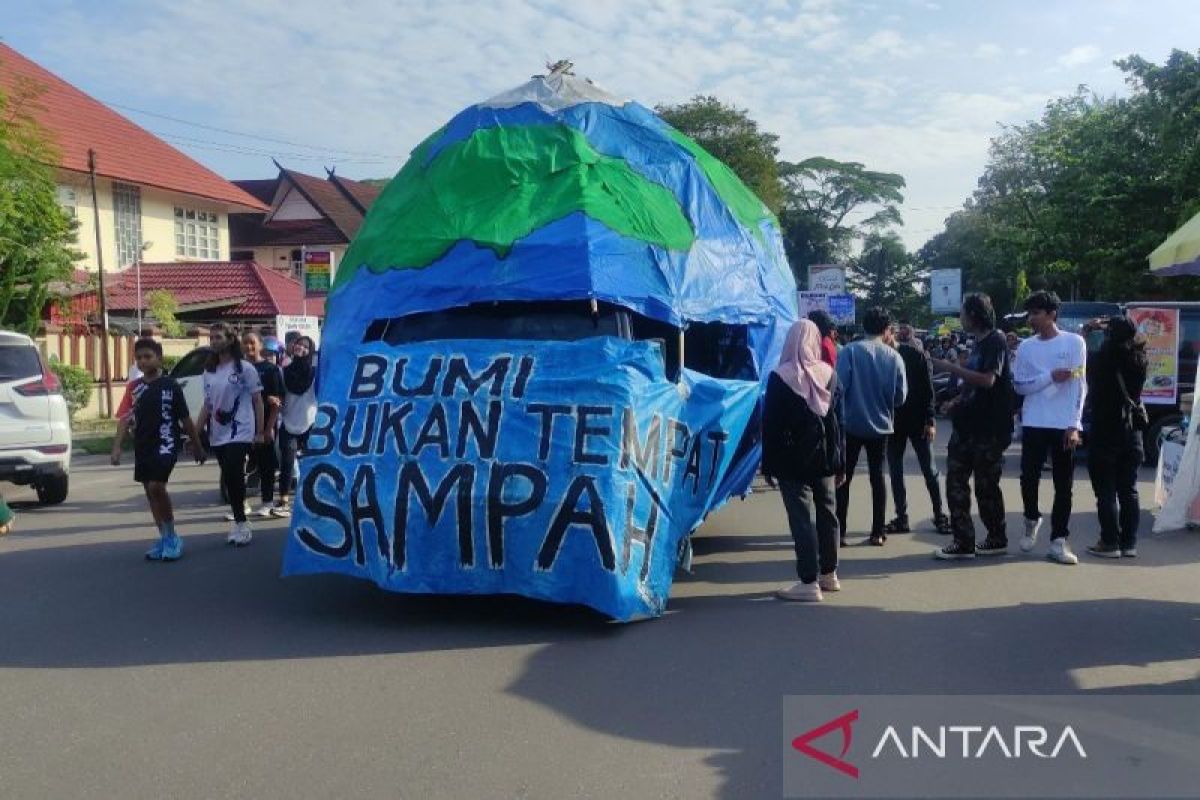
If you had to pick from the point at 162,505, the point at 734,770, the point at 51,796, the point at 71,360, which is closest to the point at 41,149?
the point at 71,360

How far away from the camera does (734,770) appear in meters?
4.05

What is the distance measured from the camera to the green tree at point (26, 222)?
1709 cm

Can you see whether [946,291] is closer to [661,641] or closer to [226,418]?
[226,418]

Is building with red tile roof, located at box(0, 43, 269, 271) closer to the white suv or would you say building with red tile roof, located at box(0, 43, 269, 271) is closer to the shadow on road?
the white suv

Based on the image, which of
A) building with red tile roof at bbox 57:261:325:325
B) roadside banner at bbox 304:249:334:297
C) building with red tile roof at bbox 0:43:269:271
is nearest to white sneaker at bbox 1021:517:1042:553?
roadside banner at bbox 304:249:334:297

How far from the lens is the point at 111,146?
100 ft

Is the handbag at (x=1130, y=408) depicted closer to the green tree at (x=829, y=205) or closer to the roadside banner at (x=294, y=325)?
the roadside banner at (x=294, y=325)

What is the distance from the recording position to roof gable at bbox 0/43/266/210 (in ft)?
93.8

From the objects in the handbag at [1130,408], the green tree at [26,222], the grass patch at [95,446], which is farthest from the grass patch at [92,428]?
the handbag at [1130,408]

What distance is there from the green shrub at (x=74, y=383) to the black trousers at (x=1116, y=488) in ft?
63.7

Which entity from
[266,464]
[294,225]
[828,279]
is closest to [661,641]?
[266,464]

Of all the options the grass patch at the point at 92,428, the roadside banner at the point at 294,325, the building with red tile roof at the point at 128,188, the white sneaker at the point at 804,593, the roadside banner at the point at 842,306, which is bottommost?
the grass patch at the point at 92,428

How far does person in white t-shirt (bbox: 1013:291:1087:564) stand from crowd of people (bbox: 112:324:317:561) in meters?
5.21

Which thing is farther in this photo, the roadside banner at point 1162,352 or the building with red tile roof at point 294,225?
the building with red tile roof at point 294,225
